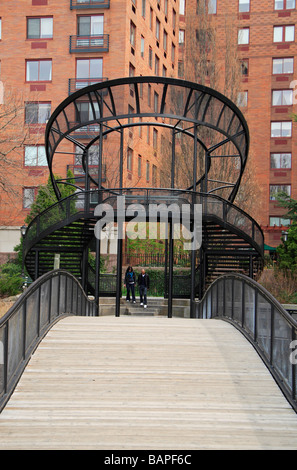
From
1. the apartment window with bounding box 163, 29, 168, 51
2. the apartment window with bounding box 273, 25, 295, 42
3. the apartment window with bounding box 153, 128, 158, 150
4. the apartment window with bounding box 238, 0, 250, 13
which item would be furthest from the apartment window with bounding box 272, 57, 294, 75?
the apartment window with bounding box 153, 128, 158, 150

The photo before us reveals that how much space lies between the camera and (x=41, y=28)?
43.1 metres

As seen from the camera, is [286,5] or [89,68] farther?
[286,5]

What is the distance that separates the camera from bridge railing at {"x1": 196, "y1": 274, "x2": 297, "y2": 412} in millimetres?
7840

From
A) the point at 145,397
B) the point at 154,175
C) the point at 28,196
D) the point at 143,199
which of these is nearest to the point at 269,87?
the point at 154,175

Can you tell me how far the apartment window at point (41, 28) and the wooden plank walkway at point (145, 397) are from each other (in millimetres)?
36857

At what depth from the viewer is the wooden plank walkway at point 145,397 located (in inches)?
252

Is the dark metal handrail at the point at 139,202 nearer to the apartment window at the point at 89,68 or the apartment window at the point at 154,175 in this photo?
the apartment window at the point at 89,68

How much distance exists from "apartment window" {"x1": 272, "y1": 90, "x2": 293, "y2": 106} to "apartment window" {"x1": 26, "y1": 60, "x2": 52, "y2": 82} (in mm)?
23300

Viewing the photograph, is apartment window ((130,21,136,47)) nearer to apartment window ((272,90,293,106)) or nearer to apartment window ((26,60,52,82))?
apartment window ((26,60,52,82))

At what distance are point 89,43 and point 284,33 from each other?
23067 millimetres

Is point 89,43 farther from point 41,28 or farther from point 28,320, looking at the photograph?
point 28,320

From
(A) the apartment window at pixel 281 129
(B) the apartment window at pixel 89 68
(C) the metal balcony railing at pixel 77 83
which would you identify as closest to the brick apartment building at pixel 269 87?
(A) the apartment window at pixel 281 129

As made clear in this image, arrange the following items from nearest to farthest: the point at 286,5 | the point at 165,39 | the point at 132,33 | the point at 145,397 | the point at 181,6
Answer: the point at 145,397, the point at 132,33, the point at 165,39, the point at 286,5, the point at 181,6
